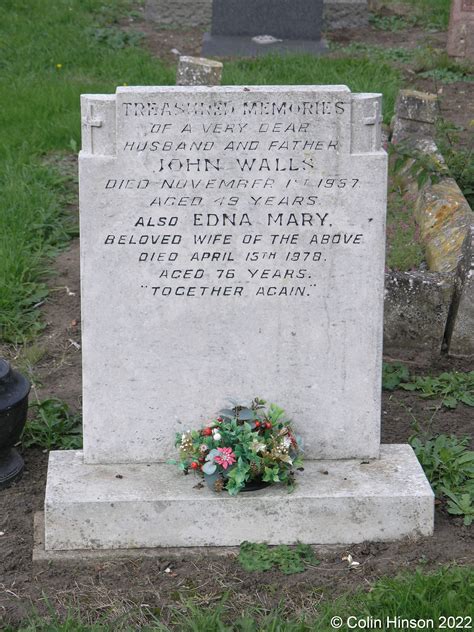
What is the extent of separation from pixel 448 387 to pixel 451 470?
93cm

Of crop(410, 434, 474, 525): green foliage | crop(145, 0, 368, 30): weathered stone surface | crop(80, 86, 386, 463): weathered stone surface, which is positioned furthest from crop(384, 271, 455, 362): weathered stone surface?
crop(145, 0, 368, 30): weathered stone surface

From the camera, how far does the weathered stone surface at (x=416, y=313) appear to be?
5.66 m

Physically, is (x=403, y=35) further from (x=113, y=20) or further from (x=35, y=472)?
(x=35, y=472)

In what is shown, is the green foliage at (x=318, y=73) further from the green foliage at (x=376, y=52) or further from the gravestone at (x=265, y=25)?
the gravestone at (x=265, y=25)

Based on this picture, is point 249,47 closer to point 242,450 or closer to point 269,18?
point 269,18

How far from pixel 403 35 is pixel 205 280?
9646 mm

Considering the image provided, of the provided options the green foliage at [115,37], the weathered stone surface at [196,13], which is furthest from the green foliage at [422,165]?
the weathered stone surface at [196,13]

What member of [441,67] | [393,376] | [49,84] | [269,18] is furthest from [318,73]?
[393,376]

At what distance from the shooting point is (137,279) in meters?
4.18

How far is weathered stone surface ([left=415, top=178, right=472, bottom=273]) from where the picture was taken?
6.12m

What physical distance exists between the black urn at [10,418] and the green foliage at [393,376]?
1827 millimetres

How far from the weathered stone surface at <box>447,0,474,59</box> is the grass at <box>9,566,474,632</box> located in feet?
28.8

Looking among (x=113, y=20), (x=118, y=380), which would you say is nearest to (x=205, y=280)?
(x=118, y=380)

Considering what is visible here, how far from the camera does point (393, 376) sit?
5.47m
